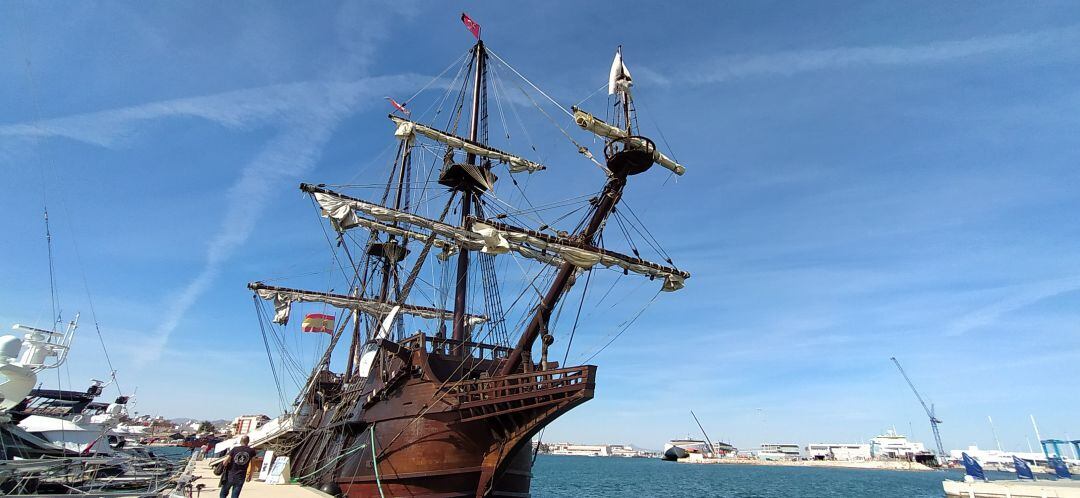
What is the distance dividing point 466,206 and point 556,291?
10729 mm

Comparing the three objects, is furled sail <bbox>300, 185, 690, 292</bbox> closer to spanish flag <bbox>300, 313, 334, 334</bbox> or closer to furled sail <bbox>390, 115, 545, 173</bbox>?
furled sail <bbox>390, 115, 545, 173</bbox>

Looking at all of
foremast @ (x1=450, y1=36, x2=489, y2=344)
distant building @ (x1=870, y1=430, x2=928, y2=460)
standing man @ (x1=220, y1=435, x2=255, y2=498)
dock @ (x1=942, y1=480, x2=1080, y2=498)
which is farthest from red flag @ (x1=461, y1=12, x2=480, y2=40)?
distant building @ (x1=870, y1=430, x2=928, y2=460)

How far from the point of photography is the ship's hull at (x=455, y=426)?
49.0ft

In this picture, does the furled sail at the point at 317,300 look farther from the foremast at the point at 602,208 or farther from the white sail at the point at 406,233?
the foremast at the point at 602,208

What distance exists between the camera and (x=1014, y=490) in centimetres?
3039

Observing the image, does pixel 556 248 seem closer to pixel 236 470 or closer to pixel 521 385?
pixel 521 385

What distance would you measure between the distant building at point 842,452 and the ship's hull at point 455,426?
15961 centimetres

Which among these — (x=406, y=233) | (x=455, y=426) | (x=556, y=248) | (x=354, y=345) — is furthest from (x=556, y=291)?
(x=354, y=345)

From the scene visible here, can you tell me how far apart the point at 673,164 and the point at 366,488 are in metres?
15.8

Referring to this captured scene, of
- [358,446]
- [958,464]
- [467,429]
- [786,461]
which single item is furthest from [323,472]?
[958,464]

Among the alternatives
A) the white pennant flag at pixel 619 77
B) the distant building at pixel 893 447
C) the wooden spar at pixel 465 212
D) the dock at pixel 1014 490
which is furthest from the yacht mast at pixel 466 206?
the distant building at pixel 893 447

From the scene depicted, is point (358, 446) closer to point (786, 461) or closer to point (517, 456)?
point (517, 456)

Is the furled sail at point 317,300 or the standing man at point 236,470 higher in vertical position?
the furled sail at point 317,300

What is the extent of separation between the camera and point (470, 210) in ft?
83.0
